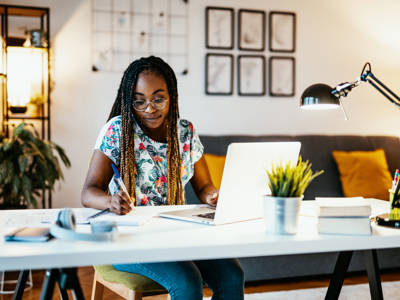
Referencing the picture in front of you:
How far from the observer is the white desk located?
918mm

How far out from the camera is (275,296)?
246 cm

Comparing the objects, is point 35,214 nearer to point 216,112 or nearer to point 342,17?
point 216,112

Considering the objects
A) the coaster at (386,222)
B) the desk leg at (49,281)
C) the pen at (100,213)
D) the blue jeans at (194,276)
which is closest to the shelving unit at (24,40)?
the pen at (100,213)

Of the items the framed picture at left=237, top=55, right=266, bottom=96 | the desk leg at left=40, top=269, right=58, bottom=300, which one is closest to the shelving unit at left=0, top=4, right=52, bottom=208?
the framed picture at left=237, top=55, right=266, bottom=96

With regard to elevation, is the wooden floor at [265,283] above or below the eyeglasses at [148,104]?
below

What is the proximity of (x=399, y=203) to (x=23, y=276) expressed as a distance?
3.46ft

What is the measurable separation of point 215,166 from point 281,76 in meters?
1.10

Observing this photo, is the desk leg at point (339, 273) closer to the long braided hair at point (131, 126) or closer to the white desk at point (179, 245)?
the white desk at point (179, 245)

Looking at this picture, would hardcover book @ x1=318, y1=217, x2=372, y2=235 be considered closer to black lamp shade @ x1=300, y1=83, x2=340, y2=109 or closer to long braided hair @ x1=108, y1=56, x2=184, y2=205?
black lamp shade @ x1=300, y1=83, x2=340, y2=109

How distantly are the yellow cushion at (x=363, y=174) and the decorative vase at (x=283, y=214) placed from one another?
6.71ft

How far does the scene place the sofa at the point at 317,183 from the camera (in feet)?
8.63

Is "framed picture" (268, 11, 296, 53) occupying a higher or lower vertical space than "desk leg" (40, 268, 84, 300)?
higher

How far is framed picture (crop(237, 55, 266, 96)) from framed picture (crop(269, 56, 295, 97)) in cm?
7

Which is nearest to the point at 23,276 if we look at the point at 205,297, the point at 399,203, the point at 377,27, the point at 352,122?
the point at 399,203
